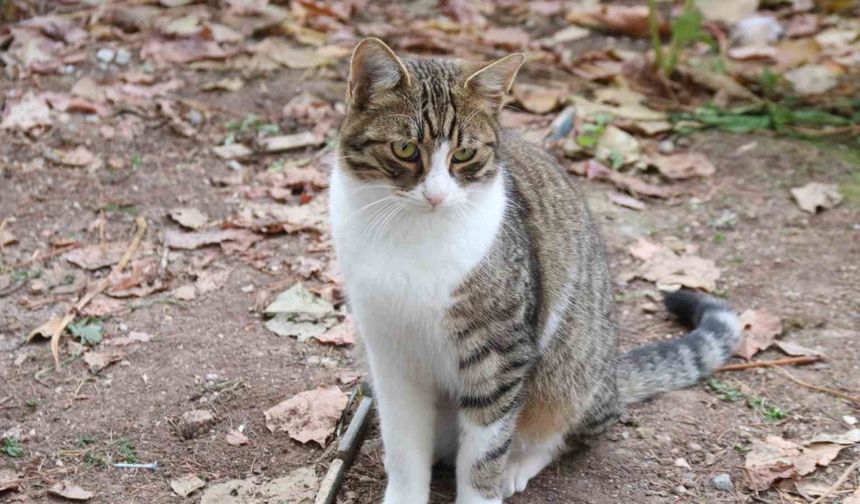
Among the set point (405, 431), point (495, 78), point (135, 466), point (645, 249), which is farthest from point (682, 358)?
point (135, 466)

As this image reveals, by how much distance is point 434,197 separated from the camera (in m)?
2.95

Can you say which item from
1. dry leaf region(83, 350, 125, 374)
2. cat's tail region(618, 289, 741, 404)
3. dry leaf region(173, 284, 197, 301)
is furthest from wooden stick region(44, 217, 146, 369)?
cat's tail region(618, 289, 741, 404)

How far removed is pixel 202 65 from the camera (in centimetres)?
669

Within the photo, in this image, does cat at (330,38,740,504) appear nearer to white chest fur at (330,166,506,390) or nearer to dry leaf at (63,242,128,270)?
white chest fur at (330,166,506,390)

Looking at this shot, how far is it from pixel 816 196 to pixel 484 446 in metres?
2.93

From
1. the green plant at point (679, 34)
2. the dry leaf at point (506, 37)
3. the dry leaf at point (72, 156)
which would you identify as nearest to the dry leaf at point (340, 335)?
the dry leaf at point (72, 156)

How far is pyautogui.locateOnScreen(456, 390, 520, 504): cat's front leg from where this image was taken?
3.23m

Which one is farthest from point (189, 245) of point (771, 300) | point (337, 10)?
point (337, 10)

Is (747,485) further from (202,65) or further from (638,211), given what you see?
(202,65)

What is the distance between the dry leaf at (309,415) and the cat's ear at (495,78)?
1.38 metres

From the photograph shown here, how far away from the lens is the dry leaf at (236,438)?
3691mm

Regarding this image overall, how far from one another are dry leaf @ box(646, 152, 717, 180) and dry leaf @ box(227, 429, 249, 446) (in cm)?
307

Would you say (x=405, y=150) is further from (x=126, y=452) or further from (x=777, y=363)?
(x=777, y=363)

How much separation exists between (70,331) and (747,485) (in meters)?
2.82
